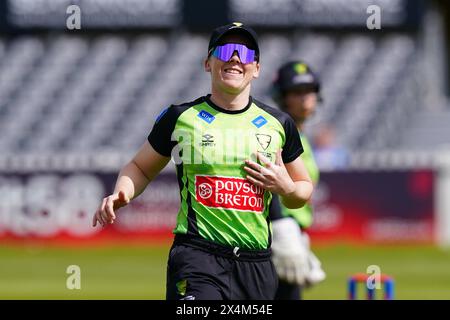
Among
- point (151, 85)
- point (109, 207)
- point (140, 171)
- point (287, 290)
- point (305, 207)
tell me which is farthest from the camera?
point (151, 85)

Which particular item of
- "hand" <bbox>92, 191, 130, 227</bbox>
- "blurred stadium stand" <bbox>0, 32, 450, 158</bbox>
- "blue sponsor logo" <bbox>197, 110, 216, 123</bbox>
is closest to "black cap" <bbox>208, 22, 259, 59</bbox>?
"blue sponsor logo" <bbox>197, 110, 216, 123</bbox>

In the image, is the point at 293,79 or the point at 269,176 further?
the point at 293,79

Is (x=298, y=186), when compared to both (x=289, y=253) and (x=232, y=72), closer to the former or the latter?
(x=232, y=72)

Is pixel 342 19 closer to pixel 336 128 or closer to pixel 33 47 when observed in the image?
pixel 336 128

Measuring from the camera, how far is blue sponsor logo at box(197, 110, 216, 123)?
6.88 m

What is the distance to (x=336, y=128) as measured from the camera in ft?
97.0

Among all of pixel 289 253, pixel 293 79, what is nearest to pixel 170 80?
pixel 293 79

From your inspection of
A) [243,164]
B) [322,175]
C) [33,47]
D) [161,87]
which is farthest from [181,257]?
[33,47]

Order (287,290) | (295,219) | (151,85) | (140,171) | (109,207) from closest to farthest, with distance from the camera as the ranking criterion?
(109,207), (140,171), (287,290), (295,219), (151,85)

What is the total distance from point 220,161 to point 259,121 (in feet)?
1.06

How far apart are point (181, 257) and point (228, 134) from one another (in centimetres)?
72

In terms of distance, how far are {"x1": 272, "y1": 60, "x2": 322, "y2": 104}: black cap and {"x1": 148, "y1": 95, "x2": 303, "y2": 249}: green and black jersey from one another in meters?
2.12

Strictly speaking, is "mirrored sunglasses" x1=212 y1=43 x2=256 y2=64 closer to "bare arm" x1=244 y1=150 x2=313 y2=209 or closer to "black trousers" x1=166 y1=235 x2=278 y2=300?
"bare arm" x1=244 y1=150 x2=313 y2=209

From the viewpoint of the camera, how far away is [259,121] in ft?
22.7
